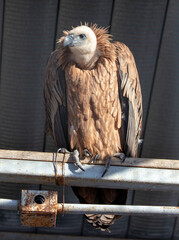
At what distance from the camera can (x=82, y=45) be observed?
211 cm

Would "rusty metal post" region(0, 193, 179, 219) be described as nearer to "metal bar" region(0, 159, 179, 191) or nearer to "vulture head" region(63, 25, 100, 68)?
"metal bar" region(0, 159, 179, 191)

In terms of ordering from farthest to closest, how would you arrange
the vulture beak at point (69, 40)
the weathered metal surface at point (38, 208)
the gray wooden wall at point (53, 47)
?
the gray wooden wall at point (53, 47), the vulture beak at point (69, 40), the weathered metal surface at point (38, 208)

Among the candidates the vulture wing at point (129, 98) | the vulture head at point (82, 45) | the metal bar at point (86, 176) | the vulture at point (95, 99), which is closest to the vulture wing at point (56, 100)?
the vulture at point (95, 99)

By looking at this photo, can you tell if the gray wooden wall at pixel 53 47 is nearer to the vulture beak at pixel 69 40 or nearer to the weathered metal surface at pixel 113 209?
the vulture beak at pixel 69 40

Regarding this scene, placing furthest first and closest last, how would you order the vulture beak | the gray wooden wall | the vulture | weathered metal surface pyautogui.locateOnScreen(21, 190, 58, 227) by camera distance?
1. the gray wooden wall
2. the vulture
3. the vulture beak
4. weathered metal surface pyautogui.locateOnScreen(21, 190, 58, 227)

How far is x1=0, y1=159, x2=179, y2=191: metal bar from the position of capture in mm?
1639

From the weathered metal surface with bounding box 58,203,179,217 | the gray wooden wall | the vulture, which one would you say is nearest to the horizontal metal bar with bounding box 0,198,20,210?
the weathered metal surface with bounding box 58,203,179,217

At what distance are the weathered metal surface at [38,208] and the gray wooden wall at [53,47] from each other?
135cm

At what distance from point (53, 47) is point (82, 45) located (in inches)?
26.9

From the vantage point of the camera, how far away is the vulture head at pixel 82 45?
2076 millimetres

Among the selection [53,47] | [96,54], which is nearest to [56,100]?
[96,54]

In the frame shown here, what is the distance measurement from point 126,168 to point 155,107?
1261mm

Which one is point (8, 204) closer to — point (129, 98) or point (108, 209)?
point (108, 209)

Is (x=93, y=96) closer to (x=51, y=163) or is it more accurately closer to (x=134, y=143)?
(x=134, y=143)
